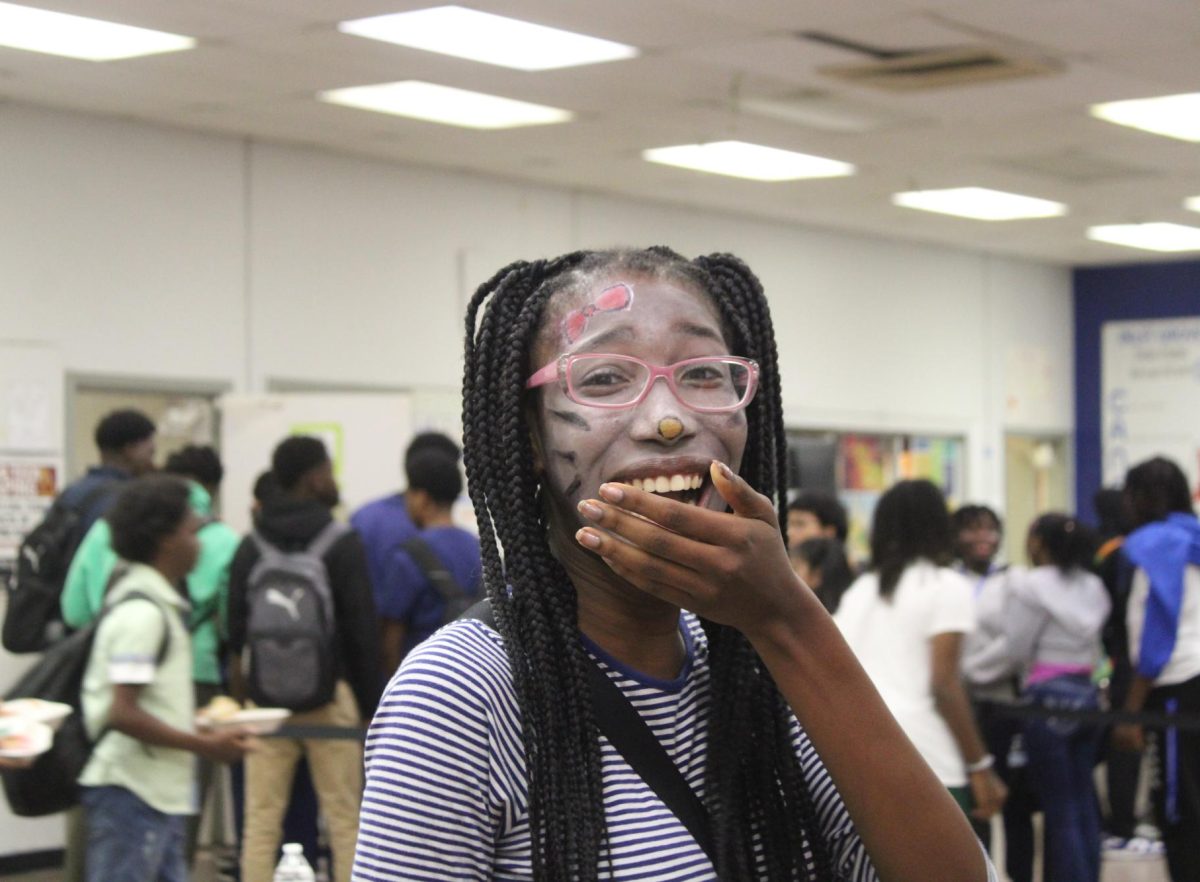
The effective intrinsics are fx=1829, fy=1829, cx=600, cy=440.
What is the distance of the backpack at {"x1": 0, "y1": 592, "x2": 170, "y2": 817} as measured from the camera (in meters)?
4.41

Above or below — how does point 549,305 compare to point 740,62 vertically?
below

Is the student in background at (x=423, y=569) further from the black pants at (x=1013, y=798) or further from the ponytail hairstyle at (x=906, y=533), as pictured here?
the black pants at (x=1013, y=798)

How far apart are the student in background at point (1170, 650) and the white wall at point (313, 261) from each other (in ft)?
14.0

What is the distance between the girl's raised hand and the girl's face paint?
9 centimetres

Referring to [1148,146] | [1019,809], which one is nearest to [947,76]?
[1148,146]

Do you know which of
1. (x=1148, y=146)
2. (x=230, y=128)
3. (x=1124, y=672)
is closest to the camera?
(x=1124, y=672)

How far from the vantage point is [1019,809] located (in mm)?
6922

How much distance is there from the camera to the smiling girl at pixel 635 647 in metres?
1.33

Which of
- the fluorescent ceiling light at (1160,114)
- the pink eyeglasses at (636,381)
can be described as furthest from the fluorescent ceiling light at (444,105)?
the pink eyeglasses at (636,381)

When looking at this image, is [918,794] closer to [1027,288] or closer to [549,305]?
[549,305]

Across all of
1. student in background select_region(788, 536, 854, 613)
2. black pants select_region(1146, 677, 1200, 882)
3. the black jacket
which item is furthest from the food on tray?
black pants select_region(1146, 677, 1200, 882)

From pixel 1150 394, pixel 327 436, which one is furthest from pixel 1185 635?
pixel 1150 394

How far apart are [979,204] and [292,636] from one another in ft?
26.2

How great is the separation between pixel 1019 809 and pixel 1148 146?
4.92 m
